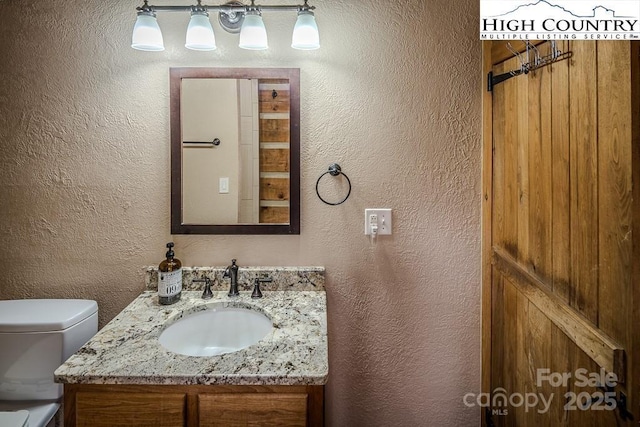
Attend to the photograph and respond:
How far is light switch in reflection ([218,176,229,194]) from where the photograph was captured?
142 cm

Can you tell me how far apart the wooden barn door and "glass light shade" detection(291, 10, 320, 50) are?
67cm

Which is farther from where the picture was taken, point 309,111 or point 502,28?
point 309,111

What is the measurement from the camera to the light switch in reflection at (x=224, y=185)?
1415 mm

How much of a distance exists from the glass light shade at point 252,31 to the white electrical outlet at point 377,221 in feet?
2.47

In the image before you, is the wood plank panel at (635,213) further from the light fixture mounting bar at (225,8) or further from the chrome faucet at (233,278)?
the chrome faucet at (233,278)

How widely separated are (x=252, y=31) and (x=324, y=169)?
1.86 feet

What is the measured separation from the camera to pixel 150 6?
1.32 meters

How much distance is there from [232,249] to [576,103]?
122 cm

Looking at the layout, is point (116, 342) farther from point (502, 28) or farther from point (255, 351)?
point (502, 28)

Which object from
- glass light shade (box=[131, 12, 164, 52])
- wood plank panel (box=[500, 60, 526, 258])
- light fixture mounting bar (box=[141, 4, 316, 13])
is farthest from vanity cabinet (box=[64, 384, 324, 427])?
light fixture mounting bar (box=[141, 4, 316, 13])

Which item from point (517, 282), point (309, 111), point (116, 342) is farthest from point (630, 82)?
point (116, 342)

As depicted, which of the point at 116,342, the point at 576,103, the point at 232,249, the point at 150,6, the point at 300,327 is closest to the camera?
the point at 576,103

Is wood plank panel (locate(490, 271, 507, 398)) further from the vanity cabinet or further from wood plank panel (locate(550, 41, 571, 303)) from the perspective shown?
the vanity cabinet

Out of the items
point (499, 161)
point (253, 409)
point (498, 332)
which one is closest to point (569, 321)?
point (498, 332)
